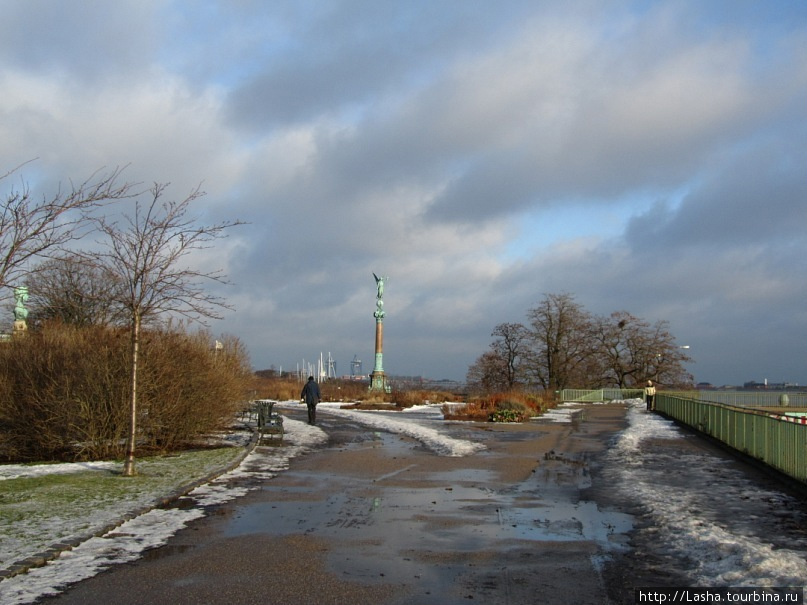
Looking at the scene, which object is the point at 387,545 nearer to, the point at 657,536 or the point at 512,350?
the point at 657,536

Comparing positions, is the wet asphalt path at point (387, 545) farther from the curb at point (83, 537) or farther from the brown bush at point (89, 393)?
the brown bush at point (89, 393)

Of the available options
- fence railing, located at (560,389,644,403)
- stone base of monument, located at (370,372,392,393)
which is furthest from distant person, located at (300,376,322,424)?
fence railing, located at (560,389,644,403)

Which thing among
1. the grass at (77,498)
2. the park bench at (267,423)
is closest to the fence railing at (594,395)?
the park bench at (267,423)

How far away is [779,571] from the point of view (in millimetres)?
6434

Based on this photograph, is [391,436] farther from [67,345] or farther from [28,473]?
[28,473]

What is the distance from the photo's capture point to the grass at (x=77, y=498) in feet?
26.0

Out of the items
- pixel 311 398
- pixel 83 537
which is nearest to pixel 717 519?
pixel 83 537

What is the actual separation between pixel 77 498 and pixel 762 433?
12.6 meters

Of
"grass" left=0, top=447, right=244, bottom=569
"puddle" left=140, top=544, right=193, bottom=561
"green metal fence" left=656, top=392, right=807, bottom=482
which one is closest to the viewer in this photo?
"puddle" left=140, top=544, right=193, bottom=561

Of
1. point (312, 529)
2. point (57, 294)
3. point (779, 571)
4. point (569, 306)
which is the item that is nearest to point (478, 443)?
point (312, 529)

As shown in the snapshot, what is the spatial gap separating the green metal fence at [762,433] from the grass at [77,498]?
9.76 meters

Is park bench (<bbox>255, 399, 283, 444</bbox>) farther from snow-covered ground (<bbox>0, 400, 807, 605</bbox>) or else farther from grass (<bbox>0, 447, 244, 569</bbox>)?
grass (<bbox>0, 447, 244, 569</bbox>)

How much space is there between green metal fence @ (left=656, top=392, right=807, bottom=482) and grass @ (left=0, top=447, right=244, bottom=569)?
9.76 meters

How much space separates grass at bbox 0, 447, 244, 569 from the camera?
26.0ft
